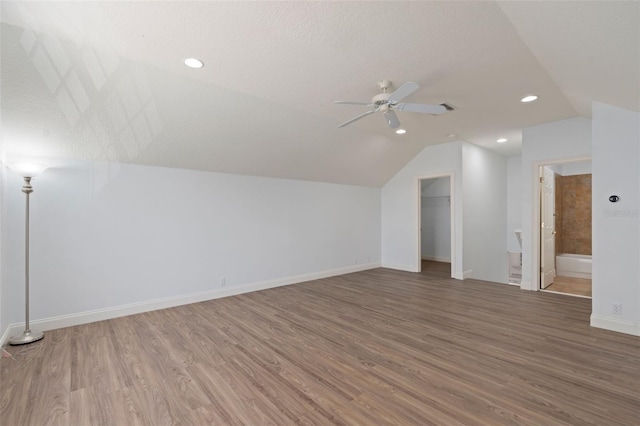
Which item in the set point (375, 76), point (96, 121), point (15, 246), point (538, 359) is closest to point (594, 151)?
point (538, 359)

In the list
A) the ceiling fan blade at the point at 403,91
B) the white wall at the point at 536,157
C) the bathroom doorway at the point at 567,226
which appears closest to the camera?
the ceiling fan blade at the point at 403,91

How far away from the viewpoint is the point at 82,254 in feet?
11.6

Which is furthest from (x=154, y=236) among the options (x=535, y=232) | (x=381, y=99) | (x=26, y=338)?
(x=535, y=232)

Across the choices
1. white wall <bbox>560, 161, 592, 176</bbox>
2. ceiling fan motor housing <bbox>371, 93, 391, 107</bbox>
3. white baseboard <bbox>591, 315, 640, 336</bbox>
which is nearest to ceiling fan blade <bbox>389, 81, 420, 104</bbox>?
ceiling fan motor housing <bbox>371, 93, 391, 107</bbox>

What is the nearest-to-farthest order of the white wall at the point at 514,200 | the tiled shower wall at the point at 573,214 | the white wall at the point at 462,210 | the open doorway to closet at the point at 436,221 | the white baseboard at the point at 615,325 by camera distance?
1. the white baseboard at the point at 615,325
2. the white wall at the point at 462,210
3. the tiled shower wall at the point at 573,214
4. the white wall at the point at 514,200
5. the open doorway to closet at the point at 436,221

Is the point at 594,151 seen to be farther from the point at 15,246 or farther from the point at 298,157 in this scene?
the point at 15,246

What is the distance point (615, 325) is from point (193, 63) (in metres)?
5.34

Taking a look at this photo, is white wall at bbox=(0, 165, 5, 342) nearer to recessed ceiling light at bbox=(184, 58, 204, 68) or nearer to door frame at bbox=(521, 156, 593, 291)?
recessed ceiling light at bbox=(184, 58, 204, 68)

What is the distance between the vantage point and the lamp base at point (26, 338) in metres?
2.89

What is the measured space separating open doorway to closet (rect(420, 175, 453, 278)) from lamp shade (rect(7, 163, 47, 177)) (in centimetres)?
800

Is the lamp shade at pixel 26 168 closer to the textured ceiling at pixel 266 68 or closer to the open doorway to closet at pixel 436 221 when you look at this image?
the textured ceiling at pixel 266 68

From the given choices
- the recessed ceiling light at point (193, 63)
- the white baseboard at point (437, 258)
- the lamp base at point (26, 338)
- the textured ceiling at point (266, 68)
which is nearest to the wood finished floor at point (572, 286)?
the white baseboard at point (437, 258)

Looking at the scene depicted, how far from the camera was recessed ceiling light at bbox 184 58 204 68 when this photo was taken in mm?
2566

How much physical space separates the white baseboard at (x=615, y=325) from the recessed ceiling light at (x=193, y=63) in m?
5.16
